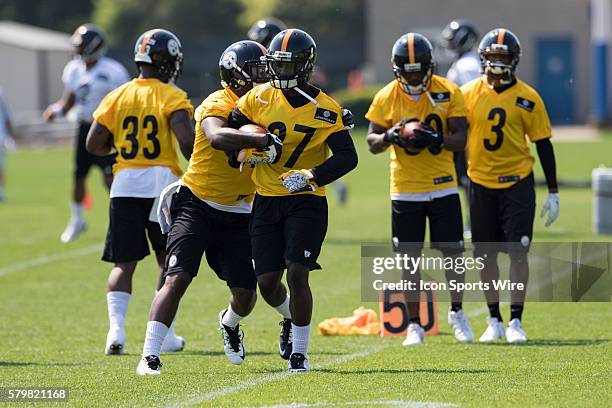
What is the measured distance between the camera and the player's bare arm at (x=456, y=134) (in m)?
8.55

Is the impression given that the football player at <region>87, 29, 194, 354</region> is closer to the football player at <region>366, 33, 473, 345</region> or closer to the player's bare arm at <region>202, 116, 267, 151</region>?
the player's bare arm at <region>202, 116, 267, 151</region>

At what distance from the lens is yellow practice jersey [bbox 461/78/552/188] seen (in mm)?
9023

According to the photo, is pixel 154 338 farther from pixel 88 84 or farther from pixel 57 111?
pixel 57 111

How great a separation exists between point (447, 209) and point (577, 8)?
3667cm

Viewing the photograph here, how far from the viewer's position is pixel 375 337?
9.30m

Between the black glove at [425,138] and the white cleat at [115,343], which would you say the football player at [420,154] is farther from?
the white cleat at [115,343]

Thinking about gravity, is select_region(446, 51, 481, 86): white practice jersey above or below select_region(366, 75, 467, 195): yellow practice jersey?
above

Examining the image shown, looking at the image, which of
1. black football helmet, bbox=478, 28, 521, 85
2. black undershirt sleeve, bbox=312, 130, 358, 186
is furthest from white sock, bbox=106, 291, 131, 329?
black football helmet, bbox=478, 28, 521, 85

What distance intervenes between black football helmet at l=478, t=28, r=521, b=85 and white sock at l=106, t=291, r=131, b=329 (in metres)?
3.02

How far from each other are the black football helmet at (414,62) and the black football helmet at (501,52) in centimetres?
58

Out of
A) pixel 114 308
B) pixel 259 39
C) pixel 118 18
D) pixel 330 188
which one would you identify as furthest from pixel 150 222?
pixel 118 18

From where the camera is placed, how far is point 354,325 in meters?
9.51

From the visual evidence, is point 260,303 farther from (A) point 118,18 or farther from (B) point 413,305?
(A) point 118,18

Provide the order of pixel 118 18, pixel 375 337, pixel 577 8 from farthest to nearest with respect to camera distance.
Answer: pixel 118 18 < pixel 577 8 < pixel 375 337
